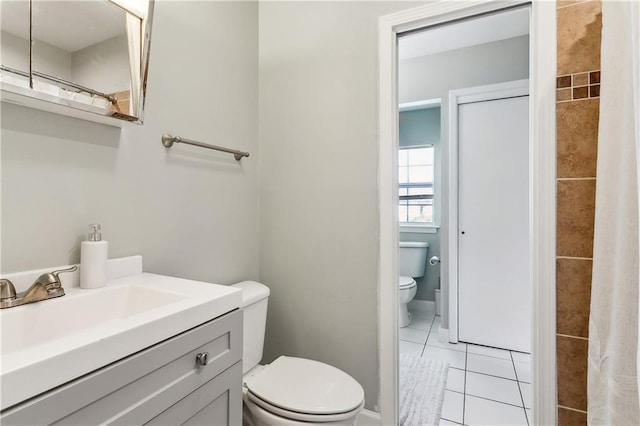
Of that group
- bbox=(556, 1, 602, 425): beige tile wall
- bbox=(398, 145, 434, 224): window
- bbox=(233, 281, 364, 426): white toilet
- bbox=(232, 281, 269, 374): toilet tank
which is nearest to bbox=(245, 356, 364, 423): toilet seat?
bbox=(233, 281, 364, 426): white toilet

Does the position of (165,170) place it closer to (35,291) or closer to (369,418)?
(35,291)

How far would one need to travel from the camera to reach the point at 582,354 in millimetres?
1169

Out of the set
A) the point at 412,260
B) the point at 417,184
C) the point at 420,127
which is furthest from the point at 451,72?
the point at 412,260

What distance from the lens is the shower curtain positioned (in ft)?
2.61

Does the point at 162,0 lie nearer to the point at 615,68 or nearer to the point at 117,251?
the point at 117,251

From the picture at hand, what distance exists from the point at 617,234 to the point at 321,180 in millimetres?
1138

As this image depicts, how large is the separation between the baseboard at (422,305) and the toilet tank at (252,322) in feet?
7.97

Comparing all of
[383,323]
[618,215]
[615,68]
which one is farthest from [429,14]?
[383,323]

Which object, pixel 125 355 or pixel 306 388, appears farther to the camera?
pixel 306 388

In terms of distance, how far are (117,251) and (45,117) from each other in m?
0.46

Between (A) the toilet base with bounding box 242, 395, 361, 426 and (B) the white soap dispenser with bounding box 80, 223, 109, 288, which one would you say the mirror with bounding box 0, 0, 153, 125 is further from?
(A) the toilet base with bounding box 242, 395, 361, 426

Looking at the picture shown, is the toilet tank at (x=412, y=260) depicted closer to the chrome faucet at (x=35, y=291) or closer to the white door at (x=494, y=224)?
the white door at (x=494, y=224)

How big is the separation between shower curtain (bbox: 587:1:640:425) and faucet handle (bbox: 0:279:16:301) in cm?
149

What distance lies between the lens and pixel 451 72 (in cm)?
275
